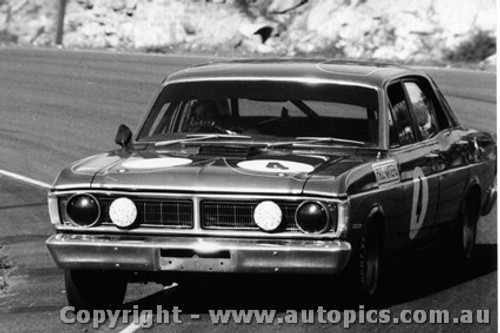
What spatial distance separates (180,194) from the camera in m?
7.96

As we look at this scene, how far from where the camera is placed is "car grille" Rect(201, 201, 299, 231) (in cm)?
793

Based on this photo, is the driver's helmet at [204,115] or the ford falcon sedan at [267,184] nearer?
the ford falcon sedan at [267,184]

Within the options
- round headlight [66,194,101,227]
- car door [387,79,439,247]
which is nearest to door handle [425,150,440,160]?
car door [387,79,439,247]

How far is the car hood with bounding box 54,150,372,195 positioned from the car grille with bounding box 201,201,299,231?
0.30 feet

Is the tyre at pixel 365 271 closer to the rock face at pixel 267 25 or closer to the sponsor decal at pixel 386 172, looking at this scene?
the sponsor decal at pixel 386 172

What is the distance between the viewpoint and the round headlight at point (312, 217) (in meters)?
7.88

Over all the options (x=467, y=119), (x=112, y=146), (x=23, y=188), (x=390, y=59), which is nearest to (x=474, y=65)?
(x=390, y=59)

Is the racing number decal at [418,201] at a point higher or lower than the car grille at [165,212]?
lower

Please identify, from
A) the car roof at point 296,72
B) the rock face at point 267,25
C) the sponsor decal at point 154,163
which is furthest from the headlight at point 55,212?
the rock face at point 267,25

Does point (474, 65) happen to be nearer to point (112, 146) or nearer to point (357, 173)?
point (112, 146)

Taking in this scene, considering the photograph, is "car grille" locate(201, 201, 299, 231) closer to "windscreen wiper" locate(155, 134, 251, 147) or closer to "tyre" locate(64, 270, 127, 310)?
"tyre" locate(64, 270, 127, 310)

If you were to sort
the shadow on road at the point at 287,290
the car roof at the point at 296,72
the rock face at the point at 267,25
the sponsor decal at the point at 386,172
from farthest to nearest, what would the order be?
1. the rock face at the point at 267,25
2. the car roof at the point at 296,72
3. the sponsor decal at the point at 386,172
4. the shadow on road at the point at 287,290

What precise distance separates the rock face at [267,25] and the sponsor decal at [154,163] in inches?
1027

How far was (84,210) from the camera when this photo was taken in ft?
26.6
